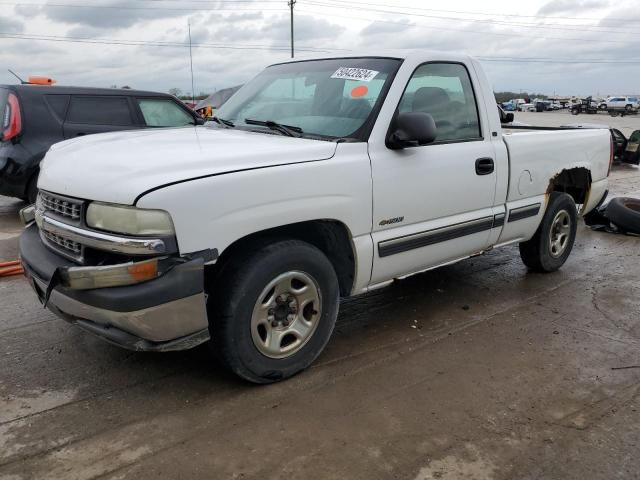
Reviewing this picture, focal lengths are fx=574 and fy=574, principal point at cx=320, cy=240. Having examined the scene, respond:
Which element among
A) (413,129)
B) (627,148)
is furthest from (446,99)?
(627,148)

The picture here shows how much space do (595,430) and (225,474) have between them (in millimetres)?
1845

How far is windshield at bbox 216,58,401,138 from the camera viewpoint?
11.9 ft

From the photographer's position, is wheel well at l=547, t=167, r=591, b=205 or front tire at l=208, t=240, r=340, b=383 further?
wheel well at l=547, t=167, r=591, b=205

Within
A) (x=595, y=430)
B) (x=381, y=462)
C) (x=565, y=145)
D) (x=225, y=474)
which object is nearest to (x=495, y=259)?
(x=565, y=145)

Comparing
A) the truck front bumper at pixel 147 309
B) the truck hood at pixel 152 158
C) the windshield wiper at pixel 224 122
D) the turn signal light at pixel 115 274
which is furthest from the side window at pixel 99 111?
the turn signal light at pixel 115 274

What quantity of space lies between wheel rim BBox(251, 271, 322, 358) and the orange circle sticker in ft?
4.19

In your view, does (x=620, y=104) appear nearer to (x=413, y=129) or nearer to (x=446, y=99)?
(x=446, y=99)

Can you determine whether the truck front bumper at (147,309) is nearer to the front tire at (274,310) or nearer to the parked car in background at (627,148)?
the front tire at (274,310)

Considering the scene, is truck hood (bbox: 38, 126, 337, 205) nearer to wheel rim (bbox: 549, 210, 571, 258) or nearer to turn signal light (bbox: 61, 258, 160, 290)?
turn signal light (bbox: 61, 258, 160, 290)

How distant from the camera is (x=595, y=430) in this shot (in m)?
2.90

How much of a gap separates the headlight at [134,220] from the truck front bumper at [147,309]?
181 mm

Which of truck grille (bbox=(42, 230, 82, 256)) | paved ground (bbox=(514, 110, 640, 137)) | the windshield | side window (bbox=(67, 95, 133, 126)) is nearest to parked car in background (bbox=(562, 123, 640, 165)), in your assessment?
side window (bbox=(67, 95, 133, 126))

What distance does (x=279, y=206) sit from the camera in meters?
2.99

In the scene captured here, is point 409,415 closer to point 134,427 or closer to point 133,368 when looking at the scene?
point 134,427
